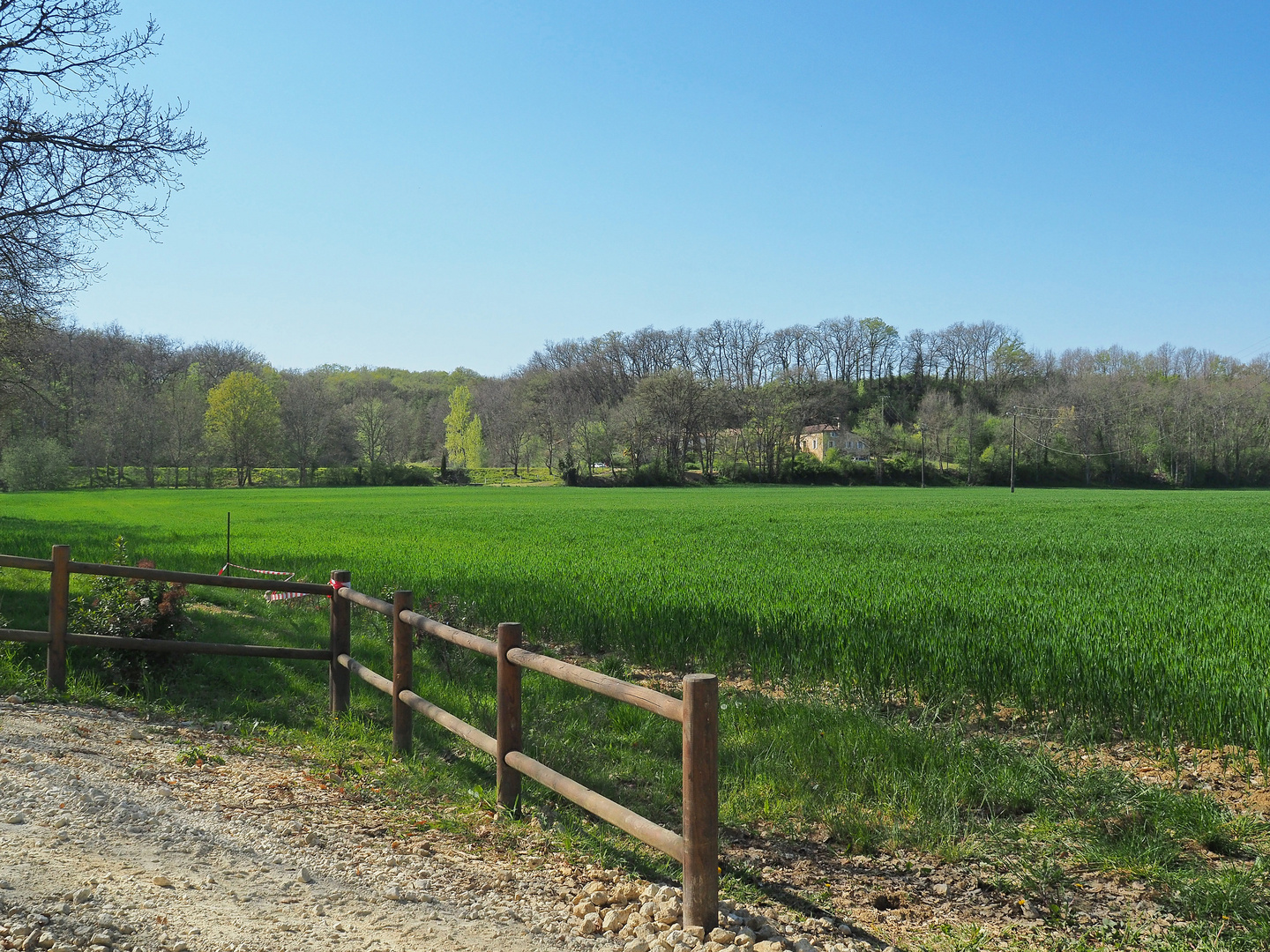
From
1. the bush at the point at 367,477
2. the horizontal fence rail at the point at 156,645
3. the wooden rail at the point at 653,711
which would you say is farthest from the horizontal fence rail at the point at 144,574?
the bush at the point at 367,477

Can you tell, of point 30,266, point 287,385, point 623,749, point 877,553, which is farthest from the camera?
point 287,385

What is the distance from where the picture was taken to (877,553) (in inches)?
824

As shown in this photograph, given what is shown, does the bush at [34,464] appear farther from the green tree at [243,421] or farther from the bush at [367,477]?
the bush at [367,477]

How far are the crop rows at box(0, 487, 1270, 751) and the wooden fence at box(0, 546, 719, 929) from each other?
14.2 ft

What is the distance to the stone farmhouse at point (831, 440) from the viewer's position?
405 ft

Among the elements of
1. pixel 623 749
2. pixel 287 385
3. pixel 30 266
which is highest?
pixel 287 385

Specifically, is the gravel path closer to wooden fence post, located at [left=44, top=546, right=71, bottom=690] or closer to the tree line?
wooden fence post, located at [left=44, top=546, right=71, bottom=690]

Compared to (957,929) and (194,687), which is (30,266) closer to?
(194,687)

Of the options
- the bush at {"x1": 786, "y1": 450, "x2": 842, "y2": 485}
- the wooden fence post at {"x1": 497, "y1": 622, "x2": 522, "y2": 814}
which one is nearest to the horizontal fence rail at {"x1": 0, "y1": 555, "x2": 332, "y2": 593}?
the wooden fence post at {"x1": 497, "y1": 622, "x2": 522, "y2": 814}

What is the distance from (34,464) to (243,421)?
2474cm

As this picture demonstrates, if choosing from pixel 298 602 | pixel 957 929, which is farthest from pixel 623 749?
pixel 298 602

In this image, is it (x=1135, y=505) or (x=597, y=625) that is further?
(x=1135, y=505)

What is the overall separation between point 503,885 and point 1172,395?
5336 inches

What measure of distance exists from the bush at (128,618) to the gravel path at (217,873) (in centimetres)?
244
